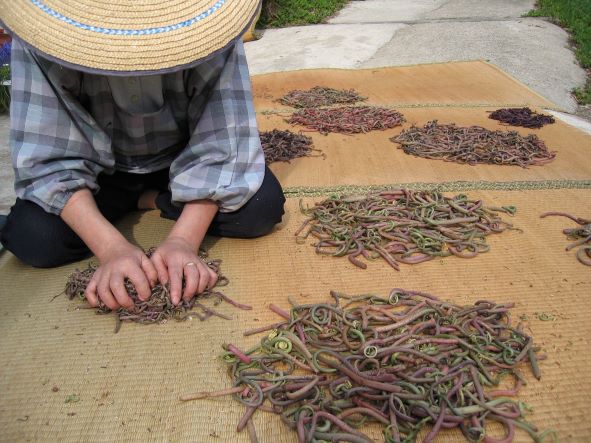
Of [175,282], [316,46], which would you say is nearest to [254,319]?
[175,282]

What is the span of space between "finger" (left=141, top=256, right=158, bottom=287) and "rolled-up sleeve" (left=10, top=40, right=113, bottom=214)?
0.40m

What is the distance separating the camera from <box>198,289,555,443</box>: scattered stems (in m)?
1.38

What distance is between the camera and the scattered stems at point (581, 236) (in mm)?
2111

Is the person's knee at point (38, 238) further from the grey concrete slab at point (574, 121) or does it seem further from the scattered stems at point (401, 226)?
the grey concrete slab at point (574, 121)

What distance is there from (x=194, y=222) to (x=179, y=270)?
24cm

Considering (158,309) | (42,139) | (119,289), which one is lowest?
(158,309)

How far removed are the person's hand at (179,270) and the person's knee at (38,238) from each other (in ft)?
1.42

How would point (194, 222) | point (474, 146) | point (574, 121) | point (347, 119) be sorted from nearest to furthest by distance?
point (194, 222)
point (474, 146)
point (347, 119)
point (574, 121)

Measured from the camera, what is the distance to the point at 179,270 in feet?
5.81

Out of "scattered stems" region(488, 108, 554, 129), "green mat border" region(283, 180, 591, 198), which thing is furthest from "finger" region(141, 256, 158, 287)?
"scattered stems" region(488, 108, 554, 129)

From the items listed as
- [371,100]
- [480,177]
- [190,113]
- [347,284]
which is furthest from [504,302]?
[371,100]

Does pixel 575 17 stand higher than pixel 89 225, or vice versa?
pixel 89 225

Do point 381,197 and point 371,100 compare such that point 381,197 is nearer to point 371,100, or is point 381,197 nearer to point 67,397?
point 67,397

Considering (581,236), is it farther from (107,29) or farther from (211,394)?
(107,29)
